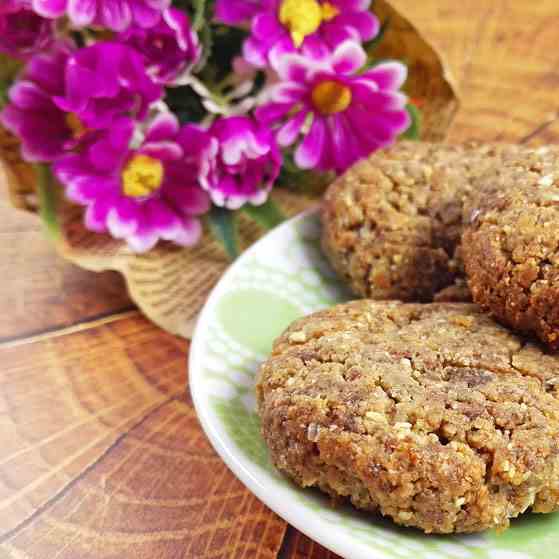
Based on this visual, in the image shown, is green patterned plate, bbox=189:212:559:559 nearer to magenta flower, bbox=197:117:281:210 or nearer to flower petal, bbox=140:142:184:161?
magenta flower, bbox=197:117:281:210

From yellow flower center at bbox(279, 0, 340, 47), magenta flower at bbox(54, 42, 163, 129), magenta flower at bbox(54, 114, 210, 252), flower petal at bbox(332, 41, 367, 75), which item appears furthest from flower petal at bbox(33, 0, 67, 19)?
flower petal at bbox(332, 41, 367, 75)

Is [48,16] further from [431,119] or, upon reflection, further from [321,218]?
[431,119]

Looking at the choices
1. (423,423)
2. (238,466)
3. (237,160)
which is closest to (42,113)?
(237,160)

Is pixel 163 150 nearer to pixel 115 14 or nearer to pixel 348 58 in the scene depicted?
pixel 115 14

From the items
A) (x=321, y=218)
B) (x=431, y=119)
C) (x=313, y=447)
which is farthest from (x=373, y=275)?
(x=431, y=119)

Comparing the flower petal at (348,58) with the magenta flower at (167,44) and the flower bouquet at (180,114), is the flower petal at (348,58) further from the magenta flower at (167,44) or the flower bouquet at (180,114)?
the magenta flower at (167,44)

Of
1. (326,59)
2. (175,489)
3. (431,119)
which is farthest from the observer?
(431,119)
